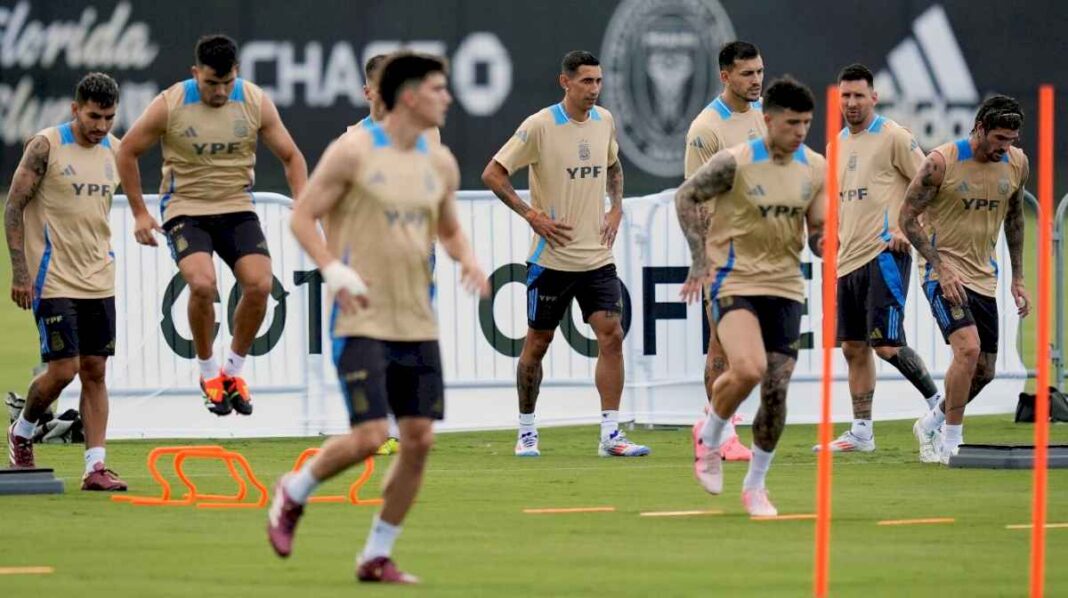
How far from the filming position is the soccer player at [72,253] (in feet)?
41.3

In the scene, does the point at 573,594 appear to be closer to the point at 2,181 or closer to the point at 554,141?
the point at 554,141

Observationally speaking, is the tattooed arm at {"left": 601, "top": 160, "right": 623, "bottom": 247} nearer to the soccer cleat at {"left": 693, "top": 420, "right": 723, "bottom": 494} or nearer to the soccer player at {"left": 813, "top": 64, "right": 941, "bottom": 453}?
the soccer player at {"left": 813, "top": 64, "right": 941, "bottom": 453}

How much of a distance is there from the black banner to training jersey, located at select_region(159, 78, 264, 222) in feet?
48.9

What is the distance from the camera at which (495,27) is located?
28.6 meters

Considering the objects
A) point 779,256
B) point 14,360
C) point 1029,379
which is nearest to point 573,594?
point 779,256

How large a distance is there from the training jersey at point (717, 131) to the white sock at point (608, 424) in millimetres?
1676

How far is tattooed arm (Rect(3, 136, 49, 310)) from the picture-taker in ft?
41.3

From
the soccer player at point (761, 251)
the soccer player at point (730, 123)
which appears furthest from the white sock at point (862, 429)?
the soccer player at point (761, 251)

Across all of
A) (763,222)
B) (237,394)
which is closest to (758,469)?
(763,222)

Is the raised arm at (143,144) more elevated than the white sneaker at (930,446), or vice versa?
the raised arm at (143,144)

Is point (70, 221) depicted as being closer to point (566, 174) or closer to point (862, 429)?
point (566, 174)

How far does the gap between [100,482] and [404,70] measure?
14.5ft

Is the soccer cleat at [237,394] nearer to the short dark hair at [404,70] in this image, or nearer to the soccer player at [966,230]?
the short dark hair at [404,70]

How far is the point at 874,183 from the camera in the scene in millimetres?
14773
